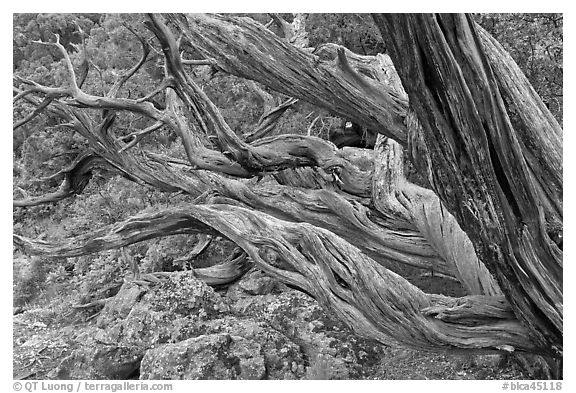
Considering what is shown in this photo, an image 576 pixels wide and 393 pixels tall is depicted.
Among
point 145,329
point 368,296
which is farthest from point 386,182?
point 145,329

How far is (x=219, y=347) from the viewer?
5.53 metres

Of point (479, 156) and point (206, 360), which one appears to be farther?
point (206, 360)

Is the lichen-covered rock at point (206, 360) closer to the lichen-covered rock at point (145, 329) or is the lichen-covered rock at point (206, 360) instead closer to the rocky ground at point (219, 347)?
the rocky ground at point (219, 347)

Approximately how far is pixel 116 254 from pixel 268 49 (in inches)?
235

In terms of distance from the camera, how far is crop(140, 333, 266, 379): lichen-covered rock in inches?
210

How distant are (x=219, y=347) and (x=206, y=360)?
0.53 ft

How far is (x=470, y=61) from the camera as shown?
2.58 m

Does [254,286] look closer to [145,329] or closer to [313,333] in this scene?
[313,333]

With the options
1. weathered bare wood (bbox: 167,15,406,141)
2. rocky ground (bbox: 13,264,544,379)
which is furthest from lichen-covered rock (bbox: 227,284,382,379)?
weathered bare wood (bbox: 167,15,406,141)

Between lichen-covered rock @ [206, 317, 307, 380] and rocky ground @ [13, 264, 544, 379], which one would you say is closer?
rocky ground @ [13, 264, 544, 379]

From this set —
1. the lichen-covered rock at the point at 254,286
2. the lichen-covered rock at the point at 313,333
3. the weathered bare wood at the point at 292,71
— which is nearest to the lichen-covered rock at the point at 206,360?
the lichen-covered rock at the point at 313,333

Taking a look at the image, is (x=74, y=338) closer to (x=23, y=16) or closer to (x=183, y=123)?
(x=183, y=123)

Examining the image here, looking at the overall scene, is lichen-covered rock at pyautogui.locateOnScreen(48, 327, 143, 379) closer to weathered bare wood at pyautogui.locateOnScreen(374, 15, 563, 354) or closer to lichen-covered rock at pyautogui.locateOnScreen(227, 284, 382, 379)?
lichen-covered rock at pyautogui.locateOnScreen(227, 284, 382, 379)

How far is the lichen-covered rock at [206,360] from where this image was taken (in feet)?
17.5
